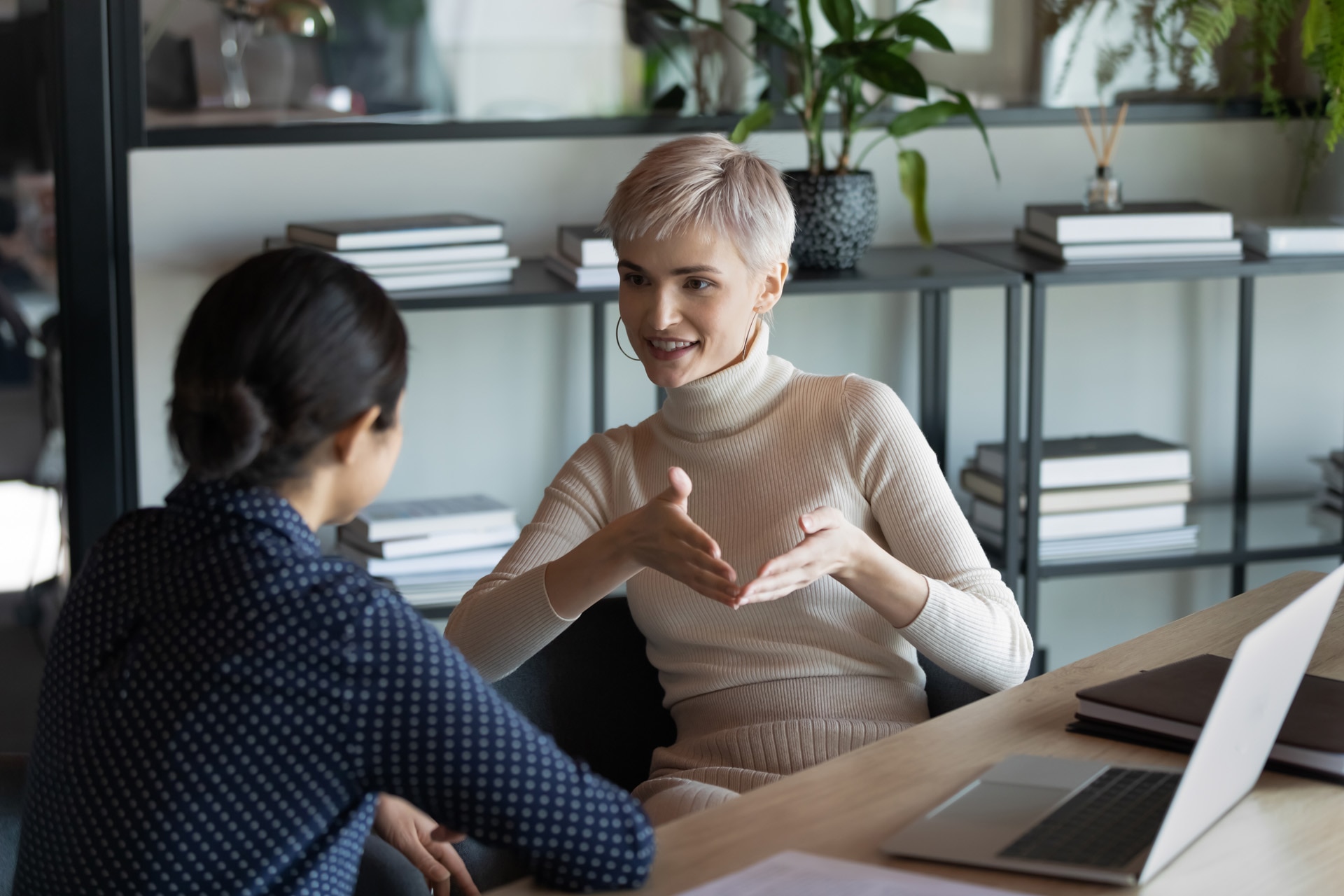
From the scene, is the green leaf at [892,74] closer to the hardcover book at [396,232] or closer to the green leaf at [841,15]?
the green leaf at [841,15]

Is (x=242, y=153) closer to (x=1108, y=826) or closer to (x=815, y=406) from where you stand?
(x=815, y=406)

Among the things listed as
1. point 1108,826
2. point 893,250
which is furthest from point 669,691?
point 893,250

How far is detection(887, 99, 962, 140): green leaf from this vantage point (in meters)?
2.67

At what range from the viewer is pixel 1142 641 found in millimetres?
1612

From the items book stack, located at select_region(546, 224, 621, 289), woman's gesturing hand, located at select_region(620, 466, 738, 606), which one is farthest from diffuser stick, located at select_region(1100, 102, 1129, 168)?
woman's gesturing hand, located at select_region(620, 466, 738, 606)

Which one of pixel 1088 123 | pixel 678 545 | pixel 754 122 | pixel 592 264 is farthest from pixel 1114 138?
pixel 678 545

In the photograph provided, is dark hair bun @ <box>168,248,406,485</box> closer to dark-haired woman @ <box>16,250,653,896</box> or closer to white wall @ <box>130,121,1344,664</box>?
dark-haired woman @ <box>16,250,653,896</box>

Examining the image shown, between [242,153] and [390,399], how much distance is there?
1.81 m

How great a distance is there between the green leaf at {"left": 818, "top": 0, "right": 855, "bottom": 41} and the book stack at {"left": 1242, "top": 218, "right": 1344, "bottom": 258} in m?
0.89

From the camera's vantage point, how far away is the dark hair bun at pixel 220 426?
1.05 m

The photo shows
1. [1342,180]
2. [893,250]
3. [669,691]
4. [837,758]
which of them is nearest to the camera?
[837,758]

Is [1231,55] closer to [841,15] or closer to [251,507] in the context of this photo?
[841,15]

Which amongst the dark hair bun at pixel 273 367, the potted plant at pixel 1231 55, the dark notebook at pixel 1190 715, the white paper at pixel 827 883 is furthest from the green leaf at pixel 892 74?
the white paper at pixel 827 883

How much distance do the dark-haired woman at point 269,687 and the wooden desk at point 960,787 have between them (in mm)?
98
